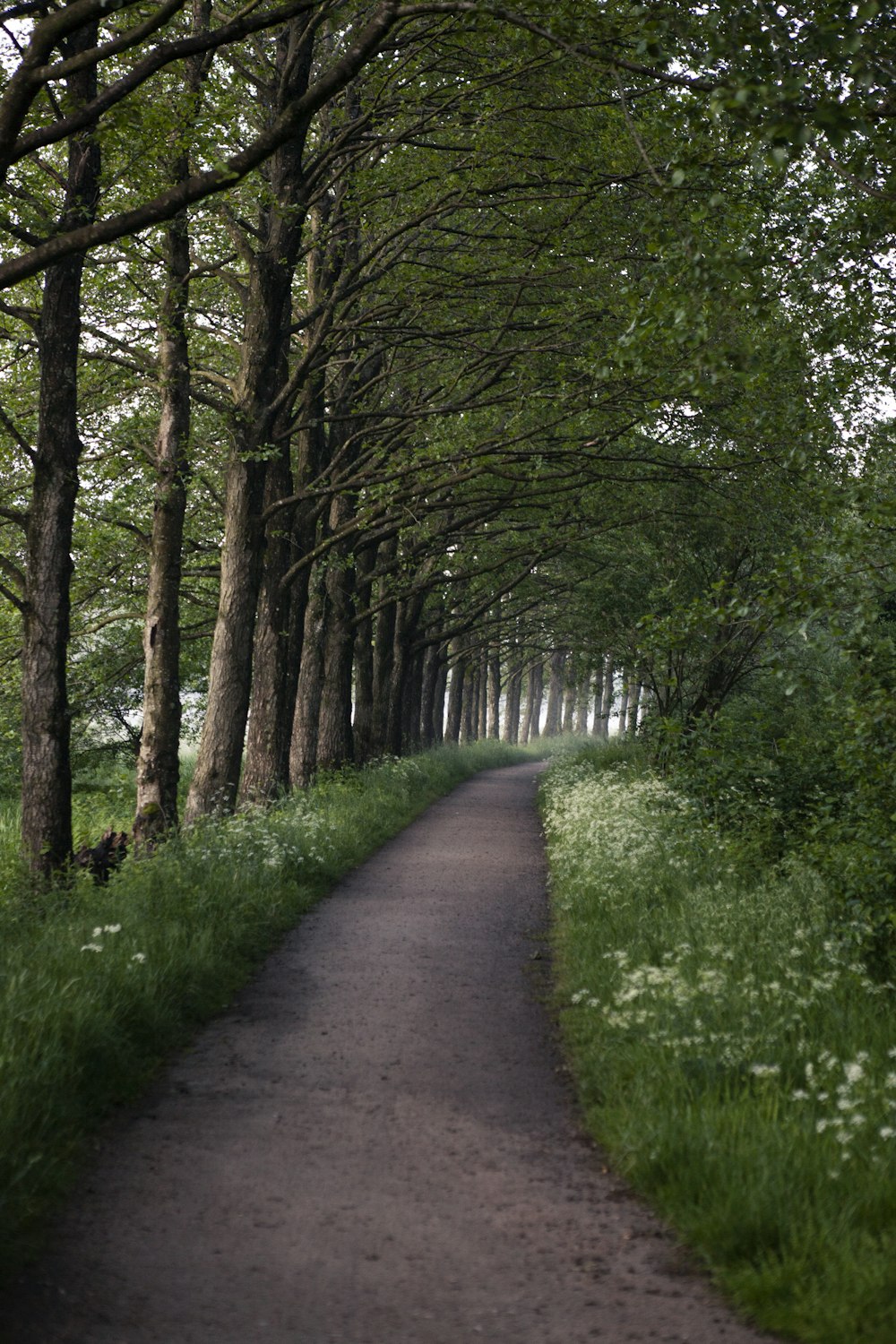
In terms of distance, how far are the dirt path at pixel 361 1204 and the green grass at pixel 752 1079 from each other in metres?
0.21

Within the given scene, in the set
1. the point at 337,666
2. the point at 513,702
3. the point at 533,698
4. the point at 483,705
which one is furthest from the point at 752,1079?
the point at 533,698

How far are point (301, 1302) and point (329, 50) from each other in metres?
16.8

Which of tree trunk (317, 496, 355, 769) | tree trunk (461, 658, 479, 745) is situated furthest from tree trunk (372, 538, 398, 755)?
tree trunk (461, 658, 479, 745)

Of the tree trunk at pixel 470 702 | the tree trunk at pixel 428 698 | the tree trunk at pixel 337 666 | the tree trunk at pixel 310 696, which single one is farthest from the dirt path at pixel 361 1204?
the tree trunk at pixel 470 702

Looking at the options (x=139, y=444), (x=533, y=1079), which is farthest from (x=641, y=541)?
(x=533, y=1079)

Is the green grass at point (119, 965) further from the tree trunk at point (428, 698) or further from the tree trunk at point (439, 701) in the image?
the tree trunk at point (439, 701)

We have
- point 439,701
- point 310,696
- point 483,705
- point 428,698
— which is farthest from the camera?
point 483,705

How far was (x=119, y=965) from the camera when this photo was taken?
7.25m

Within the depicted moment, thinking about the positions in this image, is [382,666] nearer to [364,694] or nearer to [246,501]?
[364,694]

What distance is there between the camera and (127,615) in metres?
19.0

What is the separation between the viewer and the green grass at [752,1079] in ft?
13.7

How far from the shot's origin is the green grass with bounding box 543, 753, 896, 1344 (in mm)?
4184

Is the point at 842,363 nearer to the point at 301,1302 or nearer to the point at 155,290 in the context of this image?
the point at 301,1302

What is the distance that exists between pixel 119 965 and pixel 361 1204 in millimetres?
2854
